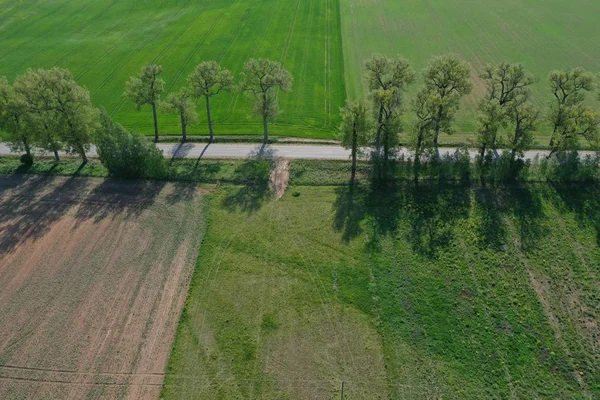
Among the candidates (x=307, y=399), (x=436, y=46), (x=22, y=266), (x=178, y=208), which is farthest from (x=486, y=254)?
(x=436, y=46)

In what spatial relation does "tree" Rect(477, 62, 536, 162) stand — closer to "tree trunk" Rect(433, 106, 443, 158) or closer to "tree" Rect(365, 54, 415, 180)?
"tree trunk" Rect(433, 106, 443, 158)

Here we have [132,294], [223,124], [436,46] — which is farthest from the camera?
[436,46]

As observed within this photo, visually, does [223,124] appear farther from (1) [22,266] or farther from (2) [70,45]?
(2) [70,45]

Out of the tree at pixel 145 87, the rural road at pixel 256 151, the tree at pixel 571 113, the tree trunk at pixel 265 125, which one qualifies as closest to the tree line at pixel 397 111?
the tree at pixel 571 113

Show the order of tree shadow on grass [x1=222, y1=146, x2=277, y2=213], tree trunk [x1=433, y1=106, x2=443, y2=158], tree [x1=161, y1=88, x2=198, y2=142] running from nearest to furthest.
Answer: tree shadow on grass [x1=222, y1=146, x2=277, y2=213]
tree trunk [x1=433, y1=106, x2=443, y2=158]
tree [x1=161, y1=88, x2=198, y2=142]

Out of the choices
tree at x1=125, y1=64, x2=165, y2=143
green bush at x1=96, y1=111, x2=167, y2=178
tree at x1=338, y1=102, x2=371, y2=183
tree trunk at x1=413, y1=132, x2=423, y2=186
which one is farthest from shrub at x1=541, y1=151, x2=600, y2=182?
tree at x1=125, y1=64, x2=165, y2=143

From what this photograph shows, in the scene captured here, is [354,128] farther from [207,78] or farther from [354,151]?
[207,78]

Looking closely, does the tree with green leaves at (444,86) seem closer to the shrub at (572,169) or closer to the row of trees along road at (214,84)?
the shrub at (572,169)
